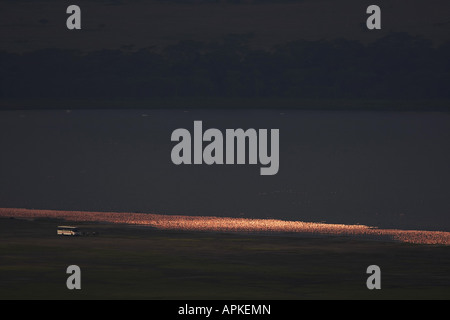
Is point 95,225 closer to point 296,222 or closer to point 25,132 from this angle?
point 296,222

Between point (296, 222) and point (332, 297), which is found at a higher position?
point (296, 222)

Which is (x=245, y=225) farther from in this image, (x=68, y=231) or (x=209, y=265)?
(x=209, y=265)

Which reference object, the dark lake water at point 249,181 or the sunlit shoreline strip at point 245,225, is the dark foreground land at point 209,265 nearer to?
the sunlit shoreline strip at point 245,225

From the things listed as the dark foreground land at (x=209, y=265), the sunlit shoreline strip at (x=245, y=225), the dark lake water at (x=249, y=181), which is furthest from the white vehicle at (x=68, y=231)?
the dark lake water at (x=249, y=181)

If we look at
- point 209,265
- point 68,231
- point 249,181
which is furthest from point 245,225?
point 249,181

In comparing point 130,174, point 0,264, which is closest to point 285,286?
point 0,264

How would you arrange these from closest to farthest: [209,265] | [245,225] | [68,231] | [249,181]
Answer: [209,265]
[68,231]
[245,225]
[249,181]
